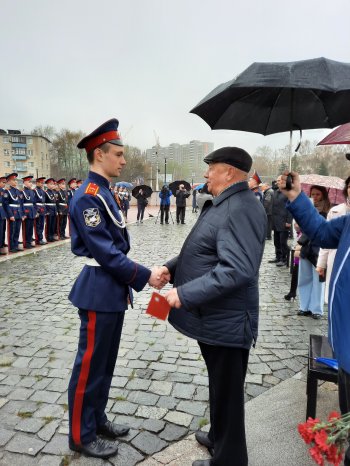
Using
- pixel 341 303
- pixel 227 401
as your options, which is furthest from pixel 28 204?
pixel 341 303

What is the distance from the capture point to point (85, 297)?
248 centimetres

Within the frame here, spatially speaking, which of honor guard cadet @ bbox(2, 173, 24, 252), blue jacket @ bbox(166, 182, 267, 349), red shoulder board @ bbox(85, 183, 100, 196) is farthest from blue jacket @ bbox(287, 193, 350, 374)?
honor guard cadet @ bbox(2, 173, 24, 252)

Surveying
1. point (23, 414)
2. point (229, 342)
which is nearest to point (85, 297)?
point (229, 342)

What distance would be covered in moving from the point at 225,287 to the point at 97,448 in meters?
1.61

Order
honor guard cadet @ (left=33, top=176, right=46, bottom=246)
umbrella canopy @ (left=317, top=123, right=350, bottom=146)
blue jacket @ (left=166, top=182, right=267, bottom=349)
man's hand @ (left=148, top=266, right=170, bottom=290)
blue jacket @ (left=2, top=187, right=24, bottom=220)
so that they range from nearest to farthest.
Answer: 1. blue jacket @ (left=166, top=182, right=267, bottom=349)
2. man's hand @ (left=148, top=266, right=170, bottom=290)
3. umbrella canopy @ (left=317, top=123, right=350, bottom=146)
4. blue jacket @ (left=2, top=187, right=24, bottom=220)
5. honor guard cadet @ (left=33, top=176, right=46, bottom=246)

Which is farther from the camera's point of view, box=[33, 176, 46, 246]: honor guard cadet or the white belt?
box=[33, 176, 46, 246]: honor guard cadet

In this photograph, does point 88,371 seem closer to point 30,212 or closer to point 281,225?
point 281,225

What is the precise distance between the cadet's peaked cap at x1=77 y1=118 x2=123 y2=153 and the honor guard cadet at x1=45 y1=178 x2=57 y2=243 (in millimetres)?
11014

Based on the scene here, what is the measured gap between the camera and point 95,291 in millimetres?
2480

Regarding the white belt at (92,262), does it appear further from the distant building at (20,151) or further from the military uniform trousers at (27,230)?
the distant building at (20,151)

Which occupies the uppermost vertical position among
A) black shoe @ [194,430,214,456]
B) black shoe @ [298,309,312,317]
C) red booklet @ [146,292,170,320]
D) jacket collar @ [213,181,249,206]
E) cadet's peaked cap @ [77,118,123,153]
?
cadet's peaked cap @ [77,118,123,153]

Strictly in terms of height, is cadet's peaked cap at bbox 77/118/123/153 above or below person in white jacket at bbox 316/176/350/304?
above

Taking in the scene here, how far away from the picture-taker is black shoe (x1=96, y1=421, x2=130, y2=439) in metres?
2.76

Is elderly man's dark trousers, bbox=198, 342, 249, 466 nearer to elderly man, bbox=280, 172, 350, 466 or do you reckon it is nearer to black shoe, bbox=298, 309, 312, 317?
elderly man, bbox=280, 172, 350, 466
